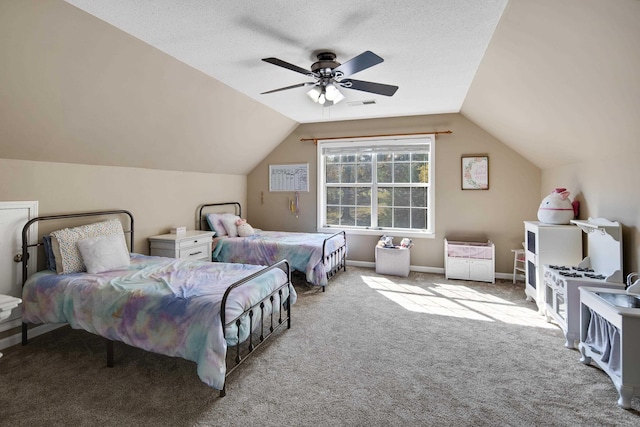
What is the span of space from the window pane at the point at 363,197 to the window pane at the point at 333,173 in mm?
468

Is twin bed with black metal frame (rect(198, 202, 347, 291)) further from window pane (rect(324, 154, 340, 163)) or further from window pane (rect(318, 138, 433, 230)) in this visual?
window pane (rect(324, 154, 340, 163))

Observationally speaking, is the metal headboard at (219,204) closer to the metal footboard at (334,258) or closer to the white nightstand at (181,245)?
the white nightstand at (181,245)

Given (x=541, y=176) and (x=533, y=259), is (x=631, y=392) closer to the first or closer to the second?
(x=533, y=259)

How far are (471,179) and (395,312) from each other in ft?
8.49

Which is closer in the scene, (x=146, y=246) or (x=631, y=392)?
(x=631, y=392)

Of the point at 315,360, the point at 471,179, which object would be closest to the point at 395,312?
the point at 315,360

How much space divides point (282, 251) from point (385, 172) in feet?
7.64

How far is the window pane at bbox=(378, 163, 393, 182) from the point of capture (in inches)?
214

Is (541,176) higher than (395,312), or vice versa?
(541,176)

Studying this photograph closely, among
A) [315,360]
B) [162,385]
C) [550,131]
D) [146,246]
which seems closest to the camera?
[162,385]

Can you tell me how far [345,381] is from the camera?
2.23 meters

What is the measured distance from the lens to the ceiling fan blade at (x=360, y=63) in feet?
7.25

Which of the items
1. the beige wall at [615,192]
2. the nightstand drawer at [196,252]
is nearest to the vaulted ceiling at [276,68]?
the beige wall at [615,192]

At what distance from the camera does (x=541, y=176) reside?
4590 mm
